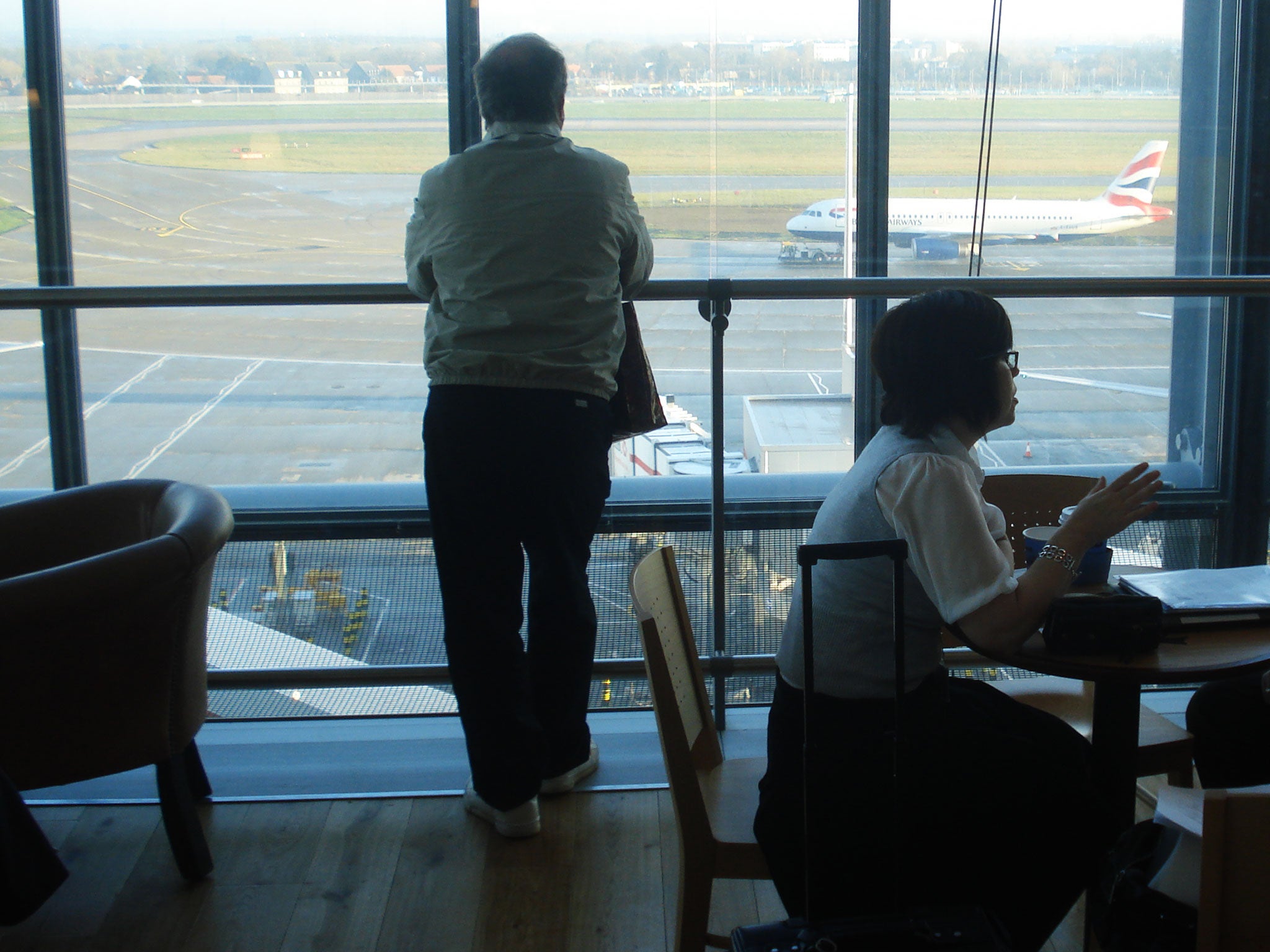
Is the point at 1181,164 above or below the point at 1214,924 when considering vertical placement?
above

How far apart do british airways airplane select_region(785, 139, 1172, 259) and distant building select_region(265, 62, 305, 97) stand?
5.21 feet

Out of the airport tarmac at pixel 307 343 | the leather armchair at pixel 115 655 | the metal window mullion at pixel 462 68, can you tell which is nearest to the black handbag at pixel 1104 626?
the leather armchair at pixel 115 655

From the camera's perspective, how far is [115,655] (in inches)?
77.5

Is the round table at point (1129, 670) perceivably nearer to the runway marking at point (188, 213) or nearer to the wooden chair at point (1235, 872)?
the wooden chair at point (1235, 872)

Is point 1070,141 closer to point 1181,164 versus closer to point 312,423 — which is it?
point 1181,164

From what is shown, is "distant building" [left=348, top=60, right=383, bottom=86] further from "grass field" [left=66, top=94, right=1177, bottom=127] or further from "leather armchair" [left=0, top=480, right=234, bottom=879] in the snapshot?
"leather armchair" [left=0, top=480, right=234, bottom=879]

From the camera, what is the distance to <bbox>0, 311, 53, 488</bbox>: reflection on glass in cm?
336

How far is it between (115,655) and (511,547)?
716mm

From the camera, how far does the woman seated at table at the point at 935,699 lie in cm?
146

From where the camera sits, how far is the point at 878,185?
3488 millimetres

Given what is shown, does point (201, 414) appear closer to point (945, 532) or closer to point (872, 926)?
point (945, 532)

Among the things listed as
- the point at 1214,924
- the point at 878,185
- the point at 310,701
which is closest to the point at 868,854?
the point at 1214,924

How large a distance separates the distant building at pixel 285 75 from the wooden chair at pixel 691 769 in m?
2.50

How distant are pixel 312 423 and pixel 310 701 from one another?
1021 millimetres
